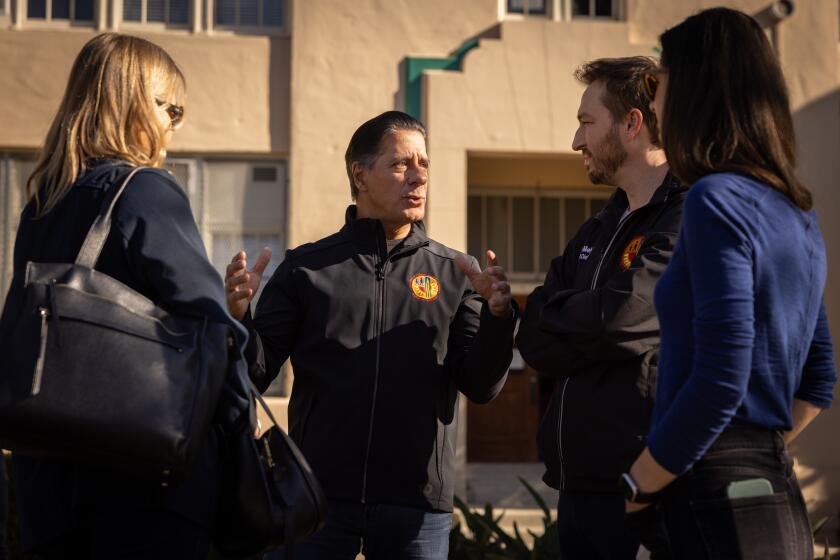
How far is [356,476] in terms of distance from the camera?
12.2 ft

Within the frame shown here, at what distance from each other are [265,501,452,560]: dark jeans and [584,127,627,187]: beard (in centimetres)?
125

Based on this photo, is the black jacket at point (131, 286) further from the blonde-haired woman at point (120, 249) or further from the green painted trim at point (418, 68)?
the green painted trim at point (418, 68)

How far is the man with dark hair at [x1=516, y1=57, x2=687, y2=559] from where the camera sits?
122 inches

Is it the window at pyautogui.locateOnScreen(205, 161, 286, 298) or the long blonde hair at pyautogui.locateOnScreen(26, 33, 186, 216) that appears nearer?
the long blonde hair at pyautogui.locateOnScreen(26, 33, 186, 216)

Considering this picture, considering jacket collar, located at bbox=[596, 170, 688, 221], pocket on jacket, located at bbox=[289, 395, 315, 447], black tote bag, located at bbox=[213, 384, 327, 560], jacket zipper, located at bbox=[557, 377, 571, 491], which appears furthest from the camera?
pocket on jacket, located at bbox=[289, 395, 315, 447]

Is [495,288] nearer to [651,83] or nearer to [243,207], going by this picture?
[651,83]

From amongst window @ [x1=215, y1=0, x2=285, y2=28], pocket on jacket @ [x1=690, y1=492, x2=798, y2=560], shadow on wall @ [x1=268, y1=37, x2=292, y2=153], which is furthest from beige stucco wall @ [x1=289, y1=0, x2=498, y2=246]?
pocket on jacket @ [x1=690, y1=492, x2=798, y2=560]

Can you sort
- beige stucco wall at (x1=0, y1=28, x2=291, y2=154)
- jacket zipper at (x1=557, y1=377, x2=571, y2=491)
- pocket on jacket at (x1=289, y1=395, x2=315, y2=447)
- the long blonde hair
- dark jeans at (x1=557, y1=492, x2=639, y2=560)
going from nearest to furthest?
the long blonde hair → dark jeans at (x1=557, y1=492, x2=639, y2=560) → jacket zipper at (x1=557, y1=377, x2=571, y2=491) → pocket on jacket at (x1=289, y1=395, x2=315, y2=447) → beige stucco wall at (x1=0, y1=28, x2=291, y2=154)

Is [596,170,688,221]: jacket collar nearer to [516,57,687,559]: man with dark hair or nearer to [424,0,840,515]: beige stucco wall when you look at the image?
[516,57,687,559]: man with dark hair

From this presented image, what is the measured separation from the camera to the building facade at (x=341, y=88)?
11.3 m

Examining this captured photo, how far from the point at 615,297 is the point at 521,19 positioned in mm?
8852

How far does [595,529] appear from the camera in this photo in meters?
3.12

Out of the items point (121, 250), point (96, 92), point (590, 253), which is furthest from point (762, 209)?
point (96, 92)

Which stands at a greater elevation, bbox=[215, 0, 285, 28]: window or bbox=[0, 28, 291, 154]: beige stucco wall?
bbox=[215, 0, 285, 28]: window
